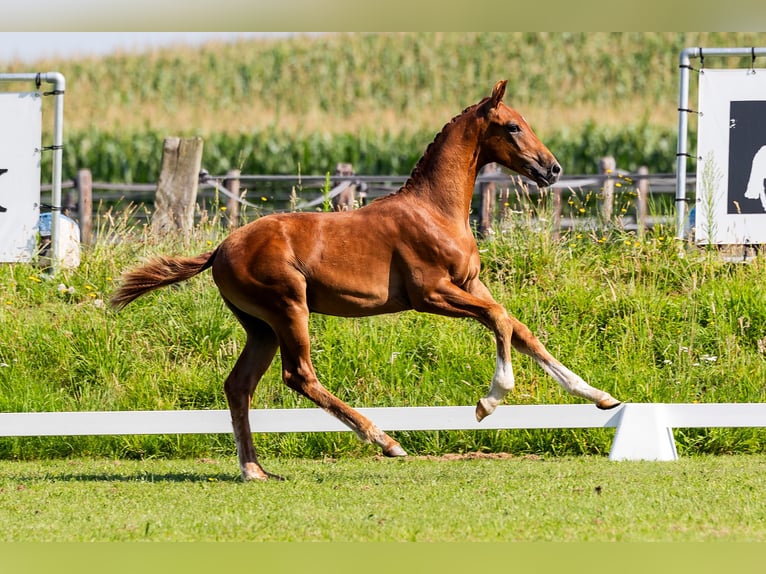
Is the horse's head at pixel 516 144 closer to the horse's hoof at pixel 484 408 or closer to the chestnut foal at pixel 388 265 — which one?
the chestnut foal at pixel 388 265

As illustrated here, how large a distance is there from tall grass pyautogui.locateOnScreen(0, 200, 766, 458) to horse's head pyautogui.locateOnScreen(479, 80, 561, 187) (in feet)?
8.98

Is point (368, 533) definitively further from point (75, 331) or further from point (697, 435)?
point (75, 331)

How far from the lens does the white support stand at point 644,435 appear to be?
8.16 m

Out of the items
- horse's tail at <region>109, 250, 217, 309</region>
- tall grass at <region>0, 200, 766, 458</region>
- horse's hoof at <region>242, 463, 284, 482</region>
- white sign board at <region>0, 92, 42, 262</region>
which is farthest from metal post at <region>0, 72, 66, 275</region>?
horse's hoof at <region>242, 463, 284, 482</region>

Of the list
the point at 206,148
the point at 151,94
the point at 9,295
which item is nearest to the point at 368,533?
the point at 9,295

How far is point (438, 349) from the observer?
10.3 m

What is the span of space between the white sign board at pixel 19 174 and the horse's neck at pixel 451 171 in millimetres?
6297

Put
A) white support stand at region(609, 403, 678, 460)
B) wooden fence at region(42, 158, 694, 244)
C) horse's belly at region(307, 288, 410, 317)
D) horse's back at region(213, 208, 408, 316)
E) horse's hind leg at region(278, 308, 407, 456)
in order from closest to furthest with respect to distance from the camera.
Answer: horse's hind leg at region(278, 308, 407, 456)
horse's back at region(213, 208, 408, 316)
horse's belly at region(307, 288, 410, 317)
white support stand at region(609, 403, 678, 460)
wooden fence at region(42, 158, 694, 244)

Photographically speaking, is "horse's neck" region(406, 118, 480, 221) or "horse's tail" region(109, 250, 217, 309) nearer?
"horse's neck" region(406, 118, 480, 221)

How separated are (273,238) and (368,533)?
2.38 m

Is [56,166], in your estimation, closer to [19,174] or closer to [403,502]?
[19,174]

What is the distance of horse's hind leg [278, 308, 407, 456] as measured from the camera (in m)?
6.95

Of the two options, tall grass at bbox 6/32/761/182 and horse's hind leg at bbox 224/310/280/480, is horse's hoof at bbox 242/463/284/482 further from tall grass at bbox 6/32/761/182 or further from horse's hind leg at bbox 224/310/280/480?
tall grass at bbox 6/32/761/182

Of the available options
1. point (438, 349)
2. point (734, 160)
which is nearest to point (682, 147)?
point (734, 160)
